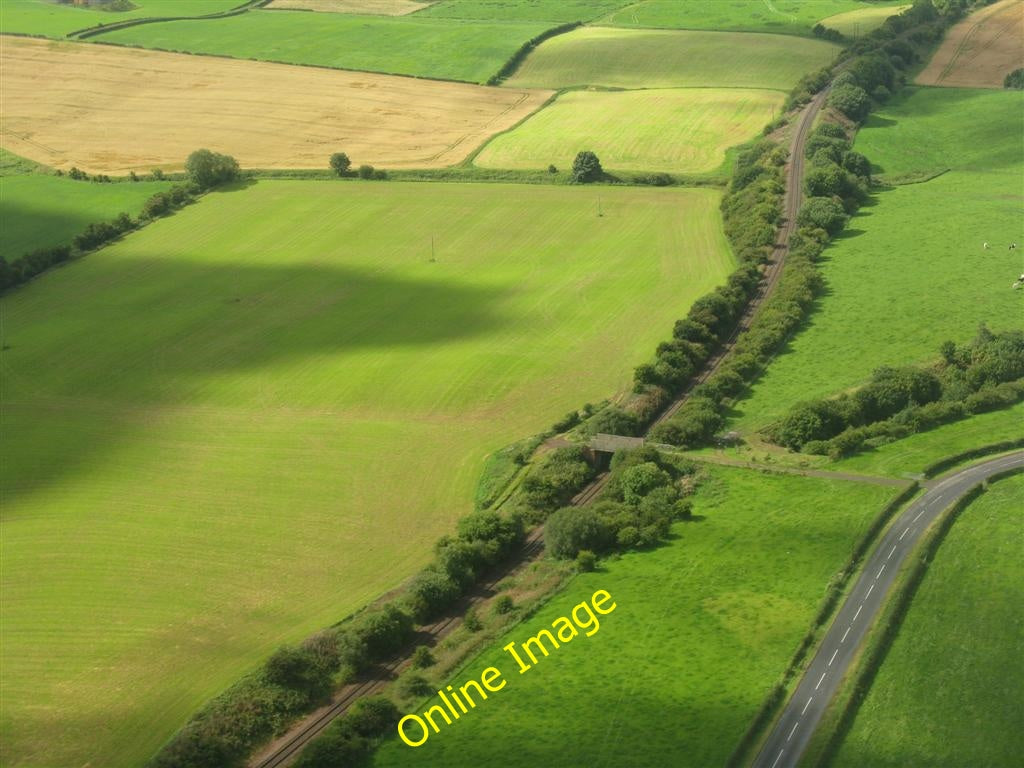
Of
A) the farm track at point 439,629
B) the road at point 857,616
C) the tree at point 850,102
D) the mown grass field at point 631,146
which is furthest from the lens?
the tree at point 850,102

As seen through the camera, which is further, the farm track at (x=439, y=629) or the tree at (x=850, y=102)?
the tree at (x=850, y=102)

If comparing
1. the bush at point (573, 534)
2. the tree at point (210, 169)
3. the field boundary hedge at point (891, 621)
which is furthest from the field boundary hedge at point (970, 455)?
the tree at point (210, 169)

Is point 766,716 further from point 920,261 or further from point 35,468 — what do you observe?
point 920,261

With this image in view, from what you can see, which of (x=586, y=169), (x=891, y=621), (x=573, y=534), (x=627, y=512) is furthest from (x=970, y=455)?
(x=586, y=169)

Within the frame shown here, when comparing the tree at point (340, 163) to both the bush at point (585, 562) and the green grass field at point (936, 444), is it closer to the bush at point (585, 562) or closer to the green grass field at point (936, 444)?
the green grass field at point (936, 444)

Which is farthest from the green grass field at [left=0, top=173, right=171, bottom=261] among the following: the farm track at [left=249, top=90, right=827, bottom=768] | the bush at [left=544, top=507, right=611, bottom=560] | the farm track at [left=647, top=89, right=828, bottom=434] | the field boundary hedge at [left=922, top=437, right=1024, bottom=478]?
the field boundary hedge at [left=922, top=437, right=1024, bottom=478]
